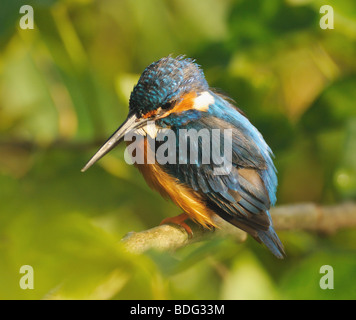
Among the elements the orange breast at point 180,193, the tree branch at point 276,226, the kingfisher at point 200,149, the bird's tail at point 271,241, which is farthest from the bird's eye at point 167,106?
the bird's tail at point 271,241

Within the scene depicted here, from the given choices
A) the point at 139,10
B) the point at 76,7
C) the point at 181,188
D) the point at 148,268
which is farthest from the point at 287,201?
the point at 148,268

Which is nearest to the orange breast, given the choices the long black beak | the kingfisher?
the kingfisher

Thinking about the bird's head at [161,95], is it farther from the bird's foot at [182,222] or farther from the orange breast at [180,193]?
the bird's foot at [182,222]

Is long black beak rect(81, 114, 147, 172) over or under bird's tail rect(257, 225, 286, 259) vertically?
over

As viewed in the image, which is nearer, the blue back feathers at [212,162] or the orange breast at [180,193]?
the blue back feathers at [212,162]

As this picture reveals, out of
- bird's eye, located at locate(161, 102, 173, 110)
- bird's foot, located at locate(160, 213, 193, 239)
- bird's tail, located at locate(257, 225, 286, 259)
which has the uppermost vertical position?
bird's eye, located at locate(161, 102, 173, 110)

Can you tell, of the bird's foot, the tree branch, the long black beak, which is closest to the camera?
the tree branch

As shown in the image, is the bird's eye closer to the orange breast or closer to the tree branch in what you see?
the orange breast

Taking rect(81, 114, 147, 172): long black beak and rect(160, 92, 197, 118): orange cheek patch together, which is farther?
rect(160, 92, 197, 118): orange cheek patch

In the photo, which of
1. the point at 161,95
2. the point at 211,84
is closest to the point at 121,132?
the point at 161,95
